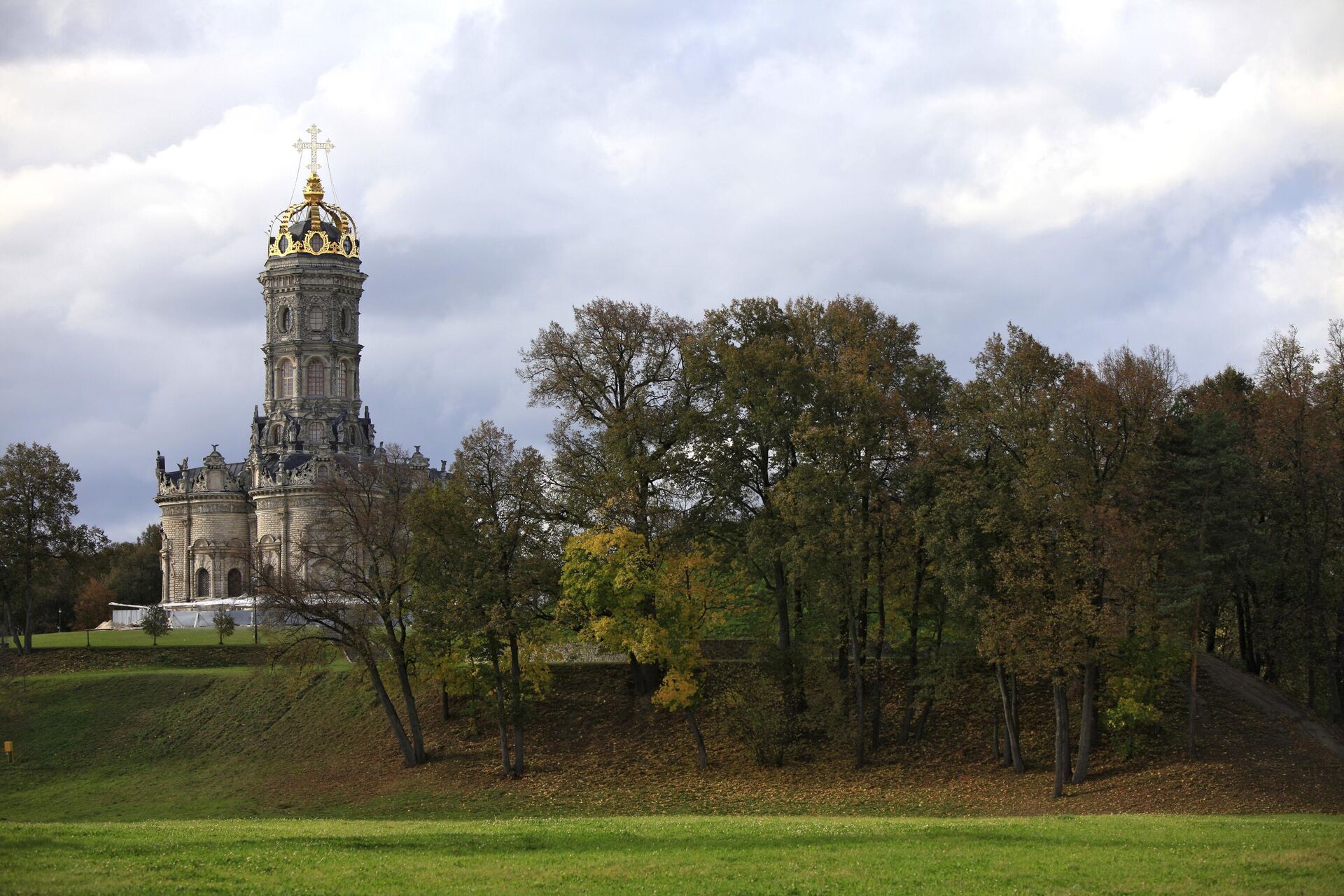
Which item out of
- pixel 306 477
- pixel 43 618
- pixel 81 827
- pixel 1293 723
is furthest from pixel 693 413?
pixel 43 618

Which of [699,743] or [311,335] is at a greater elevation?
[311,335]

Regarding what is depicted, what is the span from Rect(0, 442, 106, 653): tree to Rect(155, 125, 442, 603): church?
30504mm

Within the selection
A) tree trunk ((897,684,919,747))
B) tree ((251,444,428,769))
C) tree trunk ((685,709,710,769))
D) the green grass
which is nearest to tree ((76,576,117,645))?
the green grass

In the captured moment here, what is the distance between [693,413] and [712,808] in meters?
13.0

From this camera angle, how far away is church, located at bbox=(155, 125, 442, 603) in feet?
315

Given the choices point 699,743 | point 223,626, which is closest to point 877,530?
point 699,743

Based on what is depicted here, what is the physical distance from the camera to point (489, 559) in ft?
142

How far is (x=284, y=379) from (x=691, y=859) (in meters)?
86.8

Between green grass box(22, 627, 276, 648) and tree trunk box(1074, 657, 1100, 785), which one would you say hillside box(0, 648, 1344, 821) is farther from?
green grass box(22, 627, 276, 648)

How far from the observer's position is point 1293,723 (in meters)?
39.5

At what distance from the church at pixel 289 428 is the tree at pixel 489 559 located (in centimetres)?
5057

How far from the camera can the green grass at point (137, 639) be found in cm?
6538

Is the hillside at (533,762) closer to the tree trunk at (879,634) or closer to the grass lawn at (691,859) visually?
the tree trunk at (879,634)

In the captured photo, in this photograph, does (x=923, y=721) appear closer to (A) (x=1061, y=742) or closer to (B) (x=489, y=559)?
(A) (x=1061, y=742)
